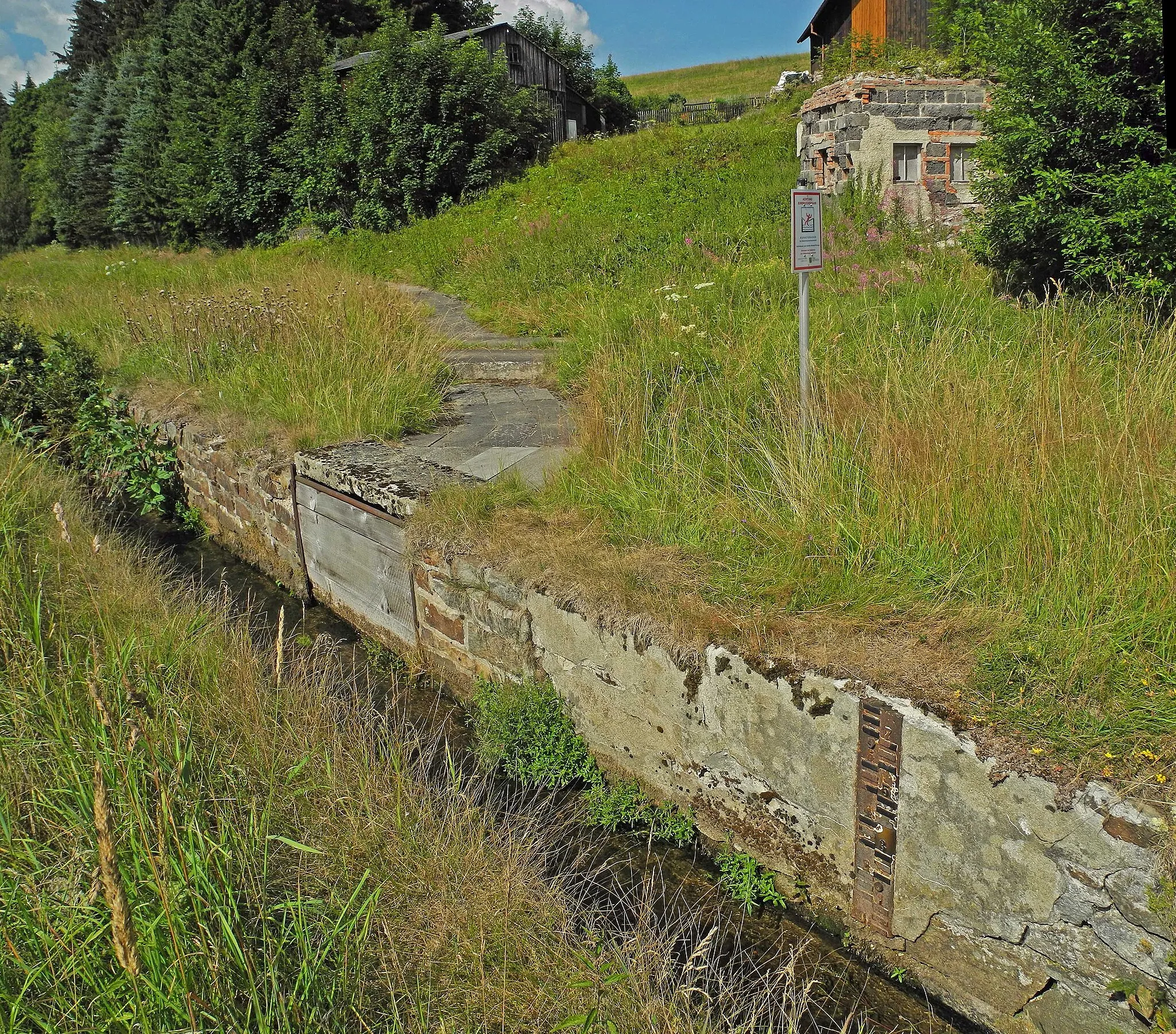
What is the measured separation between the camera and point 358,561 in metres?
5.76

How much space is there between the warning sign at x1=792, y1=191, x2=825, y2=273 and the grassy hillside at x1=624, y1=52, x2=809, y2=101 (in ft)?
123

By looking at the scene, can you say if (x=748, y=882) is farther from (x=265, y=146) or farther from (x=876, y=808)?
(x=265, y=146)

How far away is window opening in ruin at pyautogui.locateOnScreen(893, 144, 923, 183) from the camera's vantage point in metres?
10.8

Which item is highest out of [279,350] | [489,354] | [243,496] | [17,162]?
[17,162]

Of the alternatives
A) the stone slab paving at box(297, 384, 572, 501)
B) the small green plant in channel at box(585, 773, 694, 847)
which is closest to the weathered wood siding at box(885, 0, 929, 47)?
the stone slab paving at box(297, 384, 572, 501)

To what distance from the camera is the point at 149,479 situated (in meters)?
7.79

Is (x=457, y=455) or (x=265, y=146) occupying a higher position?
(x=265, y=146)

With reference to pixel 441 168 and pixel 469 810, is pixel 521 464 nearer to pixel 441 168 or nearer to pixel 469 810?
pixel 469 810

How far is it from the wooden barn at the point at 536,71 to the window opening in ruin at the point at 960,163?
12981mm

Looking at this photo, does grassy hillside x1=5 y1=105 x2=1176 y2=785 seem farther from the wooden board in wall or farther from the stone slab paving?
the wooden board in wall

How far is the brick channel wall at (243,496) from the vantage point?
6426 millimetres

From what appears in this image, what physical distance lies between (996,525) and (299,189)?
20443mm

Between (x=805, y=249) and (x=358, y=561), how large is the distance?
324 centimetres

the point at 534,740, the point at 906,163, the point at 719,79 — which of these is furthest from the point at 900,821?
the point at 719,79
